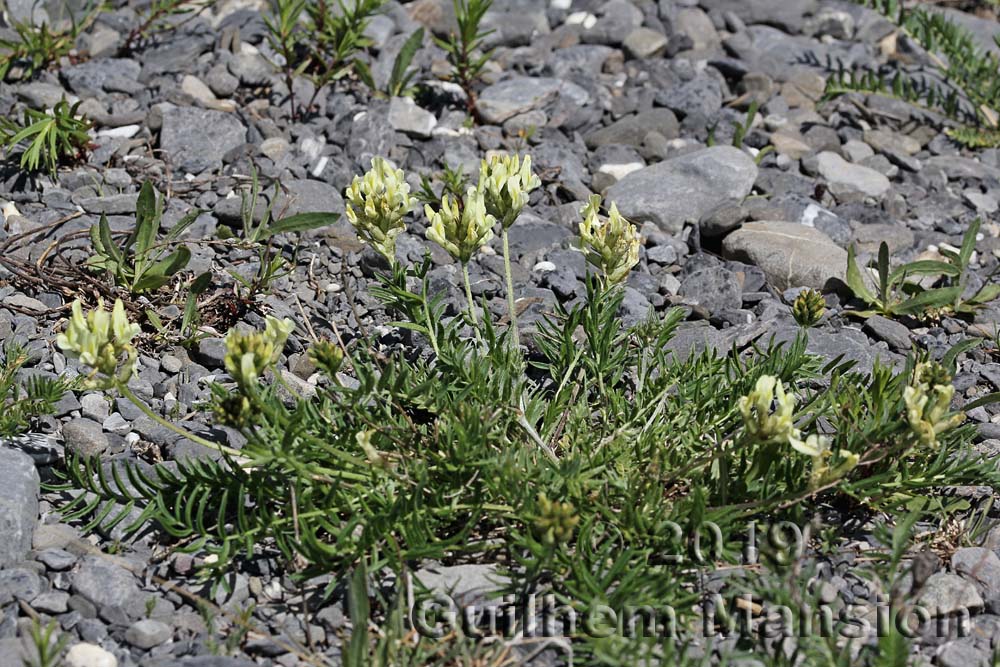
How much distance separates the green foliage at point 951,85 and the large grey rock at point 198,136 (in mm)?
2839

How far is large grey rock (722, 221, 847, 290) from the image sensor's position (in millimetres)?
4363

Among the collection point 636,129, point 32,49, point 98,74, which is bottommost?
point 636,129

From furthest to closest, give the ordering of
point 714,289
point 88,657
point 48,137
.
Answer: point 48,137 → point 714,289 → point 88,657

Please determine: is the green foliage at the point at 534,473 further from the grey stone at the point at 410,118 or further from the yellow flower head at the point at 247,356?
the grey stone at the point at 410,118

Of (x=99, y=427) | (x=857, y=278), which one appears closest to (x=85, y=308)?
(x=99, y=427)

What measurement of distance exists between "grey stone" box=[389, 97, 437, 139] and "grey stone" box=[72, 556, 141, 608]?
275 cm

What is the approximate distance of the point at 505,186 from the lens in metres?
3.08

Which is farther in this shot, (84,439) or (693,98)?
(693,98)

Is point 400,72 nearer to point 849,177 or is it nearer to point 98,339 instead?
point 849,177

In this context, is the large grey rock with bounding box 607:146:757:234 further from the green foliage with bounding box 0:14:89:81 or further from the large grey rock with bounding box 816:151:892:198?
the green foliage with bounding box 0:14:89:81

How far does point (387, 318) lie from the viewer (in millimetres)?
Answer: 3949

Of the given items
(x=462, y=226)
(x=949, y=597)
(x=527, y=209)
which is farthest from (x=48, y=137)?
(x=949, y=597)

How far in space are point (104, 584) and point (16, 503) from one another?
329mm

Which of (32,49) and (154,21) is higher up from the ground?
(32,49)
